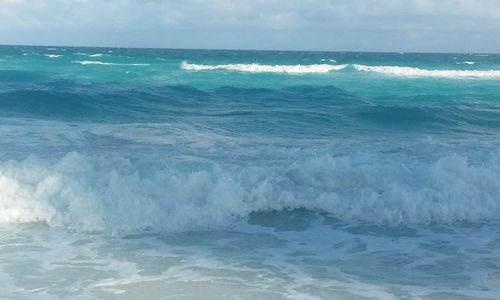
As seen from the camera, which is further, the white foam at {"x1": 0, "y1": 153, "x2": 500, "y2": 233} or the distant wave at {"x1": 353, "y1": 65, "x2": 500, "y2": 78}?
the distant wave at {"x1": 353, "y1": 65, "x2": 500, "y2": 78}

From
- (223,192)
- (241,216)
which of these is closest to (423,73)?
A: (223,192)

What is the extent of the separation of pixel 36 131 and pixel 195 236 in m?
7.78

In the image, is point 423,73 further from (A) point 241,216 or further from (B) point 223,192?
(A) point 241,216

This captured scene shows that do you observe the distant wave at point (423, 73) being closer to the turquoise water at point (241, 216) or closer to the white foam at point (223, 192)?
the turquoise water at point (241, 216)

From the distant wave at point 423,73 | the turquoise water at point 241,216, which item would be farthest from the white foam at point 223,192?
the distant wave at point 423,73

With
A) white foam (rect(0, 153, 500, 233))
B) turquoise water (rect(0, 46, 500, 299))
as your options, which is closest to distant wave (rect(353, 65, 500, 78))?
turquoise water (rect(0, 46, 500, 299))

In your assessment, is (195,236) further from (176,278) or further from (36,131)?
(36,131)

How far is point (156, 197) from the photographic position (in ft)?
27.8

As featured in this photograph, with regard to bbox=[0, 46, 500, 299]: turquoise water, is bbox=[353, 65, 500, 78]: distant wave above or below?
above

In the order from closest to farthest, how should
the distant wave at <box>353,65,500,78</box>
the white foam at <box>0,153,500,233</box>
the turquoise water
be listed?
the turquoise water → the white foam at <box>0,153,500,233</box> → the distant wave at <box>353,65,500,78</box>

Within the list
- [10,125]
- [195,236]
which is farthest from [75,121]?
[195,236]

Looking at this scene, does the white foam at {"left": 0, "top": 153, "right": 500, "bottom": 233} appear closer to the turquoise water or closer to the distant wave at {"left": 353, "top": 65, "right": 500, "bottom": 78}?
the turquoise water

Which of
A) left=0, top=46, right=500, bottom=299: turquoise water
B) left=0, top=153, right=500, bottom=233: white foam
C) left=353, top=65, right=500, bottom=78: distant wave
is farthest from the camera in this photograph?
left=353, top=65, right=500, bottom=78: distant wave

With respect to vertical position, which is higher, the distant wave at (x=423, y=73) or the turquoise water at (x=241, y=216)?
the distant wave at (x=423, y=73)
